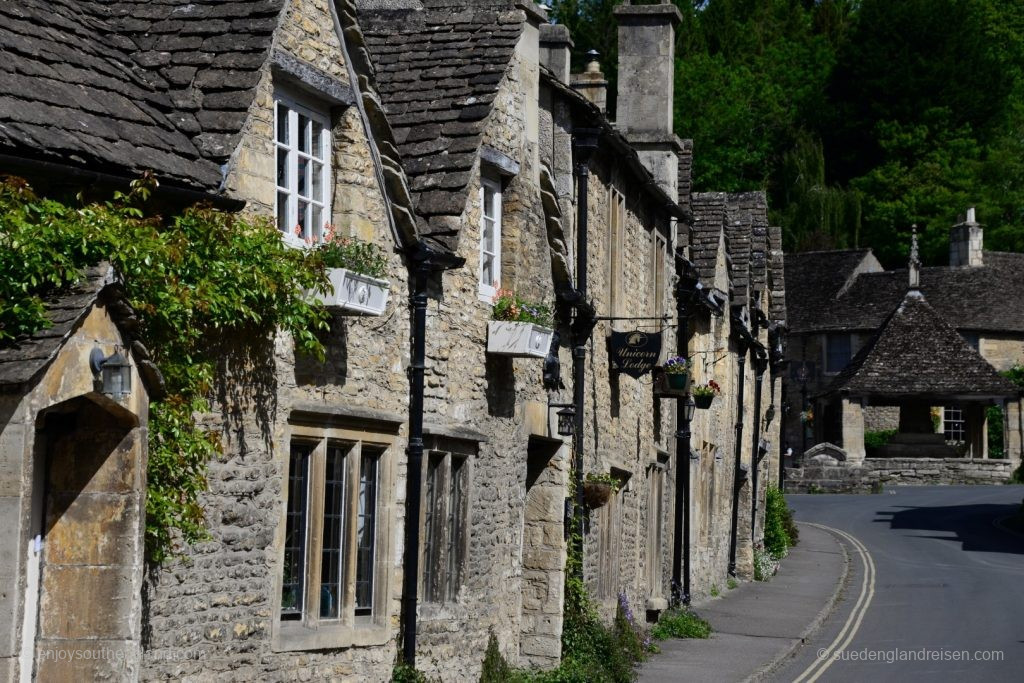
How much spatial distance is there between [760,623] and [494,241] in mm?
11013

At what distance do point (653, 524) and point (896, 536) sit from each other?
17.8 metres

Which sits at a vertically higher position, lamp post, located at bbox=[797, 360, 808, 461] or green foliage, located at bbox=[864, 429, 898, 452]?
lamp post, located at bbox=[797, 360, 808, 461]

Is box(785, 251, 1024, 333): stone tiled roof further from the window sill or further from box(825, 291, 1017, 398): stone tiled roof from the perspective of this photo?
the window sill

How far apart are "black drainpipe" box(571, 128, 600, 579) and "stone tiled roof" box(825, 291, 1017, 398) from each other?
4722cm

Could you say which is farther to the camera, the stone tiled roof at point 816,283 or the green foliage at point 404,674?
the stone tiled roof at point 816,283

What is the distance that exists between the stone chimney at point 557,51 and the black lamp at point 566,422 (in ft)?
14.6

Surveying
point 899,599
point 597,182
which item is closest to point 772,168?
point 899,599

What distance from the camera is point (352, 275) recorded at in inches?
440

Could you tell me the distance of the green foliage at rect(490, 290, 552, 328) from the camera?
48.5 feet

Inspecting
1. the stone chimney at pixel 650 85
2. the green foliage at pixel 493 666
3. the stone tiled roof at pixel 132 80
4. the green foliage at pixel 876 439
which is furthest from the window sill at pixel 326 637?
the green foliage at pixel 876 439

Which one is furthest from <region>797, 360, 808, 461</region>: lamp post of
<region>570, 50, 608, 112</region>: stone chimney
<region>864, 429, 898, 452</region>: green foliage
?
<region>570, 50, 608, 112</region>: stone chimney

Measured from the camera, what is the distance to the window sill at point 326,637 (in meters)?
11.3

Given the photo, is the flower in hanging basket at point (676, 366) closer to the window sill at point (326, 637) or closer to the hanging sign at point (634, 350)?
the hanging sign at point (634, 350)

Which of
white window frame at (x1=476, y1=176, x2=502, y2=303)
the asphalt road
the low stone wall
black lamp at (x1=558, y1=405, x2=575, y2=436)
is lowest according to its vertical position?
the asphalt road
